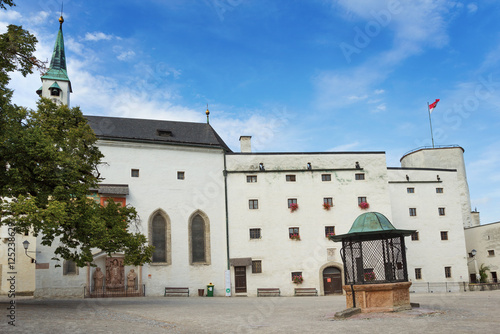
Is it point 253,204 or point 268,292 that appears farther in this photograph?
point 253,204

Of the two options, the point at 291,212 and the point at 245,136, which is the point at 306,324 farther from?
Result: the point at 245,136

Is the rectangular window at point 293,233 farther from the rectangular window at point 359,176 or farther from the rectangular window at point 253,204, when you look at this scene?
the rectangular window at point 359,176

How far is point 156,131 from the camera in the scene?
121 ft

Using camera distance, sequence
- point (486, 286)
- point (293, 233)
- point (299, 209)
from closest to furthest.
Result: point (293, 233) < point (299, 209) < point (486, 286)

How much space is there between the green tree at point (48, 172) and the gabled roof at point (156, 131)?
41.4ft

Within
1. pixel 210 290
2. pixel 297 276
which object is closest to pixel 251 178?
pixel 297 276

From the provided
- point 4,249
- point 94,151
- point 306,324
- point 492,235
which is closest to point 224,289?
point 94,151

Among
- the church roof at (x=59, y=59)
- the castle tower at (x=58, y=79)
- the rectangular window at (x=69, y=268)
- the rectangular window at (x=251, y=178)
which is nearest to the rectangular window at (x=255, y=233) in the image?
the rectangular window at (x=251, y=178)

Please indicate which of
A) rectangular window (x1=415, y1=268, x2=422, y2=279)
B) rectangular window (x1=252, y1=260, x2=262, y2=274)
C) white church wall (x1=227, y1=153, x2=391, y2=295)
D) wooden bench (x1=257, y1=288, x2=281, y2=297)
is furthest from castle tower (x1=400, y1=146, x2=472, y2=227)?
wooden bench (x1=257, y1=288, x2=281, y2=297)

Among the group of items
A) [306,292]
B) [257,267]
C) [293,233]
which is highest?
[293,233]

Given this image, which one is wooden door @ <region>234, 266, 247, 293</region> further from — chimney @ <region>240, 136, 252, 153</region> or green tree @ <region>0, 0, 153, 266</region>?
green tree @ <region>0, 0, 153, 266</region>

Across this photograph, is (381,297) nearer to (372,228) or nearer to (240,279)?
(372,228)

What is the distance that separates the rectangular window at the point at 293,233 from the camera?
35719mm

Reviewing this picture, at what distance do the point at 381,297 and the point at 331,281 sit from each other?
20.9 meters
